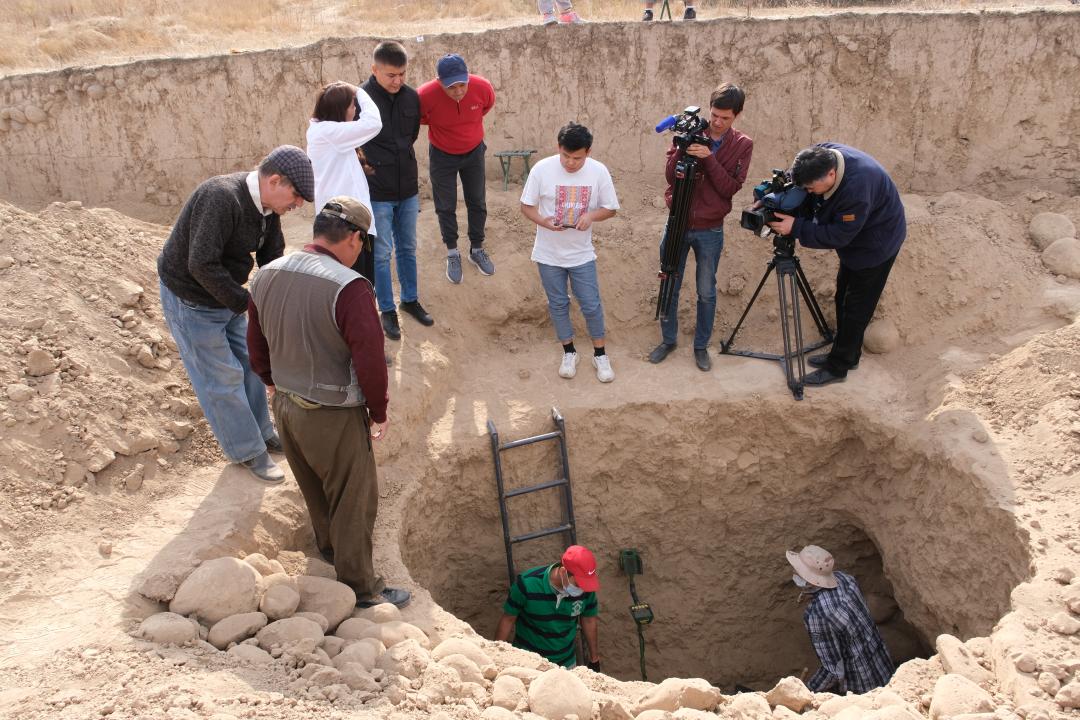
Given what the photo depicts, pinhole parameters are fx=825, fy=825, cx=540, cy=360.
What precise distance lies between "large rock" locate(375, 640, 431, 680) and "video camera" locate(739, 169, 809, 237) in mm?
3062

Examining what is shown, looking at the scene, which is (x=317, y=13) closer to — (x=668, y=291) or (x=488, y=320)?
(x=488, y=320)

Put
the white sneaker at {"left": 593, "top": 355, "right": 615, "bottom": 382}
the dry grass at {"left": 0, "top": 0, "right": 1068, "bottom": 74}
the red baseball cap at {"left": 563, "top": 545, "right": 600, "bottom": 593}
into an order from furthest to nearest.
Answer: the dry grass at {"left": 0, "top": 0, "right": 1068, "bottom": 74} → the white sneaker at {"left": 593, "top": 355, "right": 615, "bottom": 382} → the red baseball cap at {"left": 563, "top": 545, "right": 600, "bottom": 593}

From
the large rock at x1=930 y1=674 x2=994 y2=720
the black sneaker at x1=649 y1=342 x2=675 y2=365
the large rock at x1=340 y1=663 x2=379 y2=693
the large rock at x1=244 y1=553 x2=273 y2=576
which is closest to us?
the large rock at x1=340 y1=663 x2=379 y2=693

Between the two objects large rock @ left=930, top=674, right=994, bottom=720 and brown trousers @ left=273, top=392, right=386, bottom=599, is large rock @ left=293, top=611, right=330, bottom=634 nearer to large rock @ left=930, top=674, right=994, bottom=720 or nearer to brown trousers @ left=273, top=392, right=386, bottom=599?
brown trousers @ left=273, top=392, right=386, bottom=599

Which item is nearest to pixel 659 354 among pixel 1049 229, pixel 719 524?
pixel 719 524

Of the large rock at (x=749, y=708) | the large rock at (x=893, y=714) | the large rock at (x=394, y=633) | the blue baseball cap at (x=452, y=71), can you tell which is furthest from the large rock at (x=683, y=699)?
the blue baseball cap at (x=452, y=71)

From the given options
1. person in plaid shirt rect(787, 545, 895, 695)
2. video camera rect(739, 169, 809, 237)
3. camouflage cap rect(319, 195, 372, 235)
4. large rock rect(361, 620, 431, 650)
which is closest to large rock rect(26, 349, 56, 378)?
camouflage cap rect(319, 195, 372, 235)

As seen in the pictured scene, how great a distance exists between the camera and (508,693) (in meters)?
3.46

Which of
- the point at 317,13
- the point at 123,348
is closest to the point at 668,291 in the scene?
the point at 123,348

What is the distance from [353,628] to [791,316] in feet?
12.9

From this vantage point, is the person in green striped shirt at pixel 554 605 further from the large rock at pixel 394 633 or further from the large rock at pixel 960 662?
the large rock at pixel 960 662

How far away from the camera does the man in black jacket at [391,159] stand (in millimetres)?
4805

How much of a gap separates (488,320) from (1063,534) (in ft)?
12.6

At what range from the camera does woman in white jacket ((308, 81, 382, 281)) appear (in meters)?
4.28
